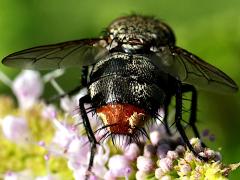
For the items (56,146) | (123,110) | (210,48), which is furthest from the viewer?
(210,48)

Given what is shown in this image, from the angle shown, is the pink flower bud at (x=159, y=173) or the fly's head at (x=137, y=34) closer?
the pink flower bud at (x=159, y=173)

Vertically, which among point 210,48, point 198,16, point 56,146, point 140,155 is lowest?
point 140,155

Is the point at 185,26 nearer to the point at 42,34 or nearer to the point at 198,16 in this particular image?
the point at 198,16

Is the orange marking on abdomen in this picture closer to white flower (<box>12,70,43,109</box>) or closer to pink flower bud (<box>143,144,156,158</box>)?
pink flower bud (<box>143,144,156,158</box>)

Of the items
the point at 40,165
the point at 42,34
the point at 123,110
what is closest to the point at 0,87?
the point at 42,34

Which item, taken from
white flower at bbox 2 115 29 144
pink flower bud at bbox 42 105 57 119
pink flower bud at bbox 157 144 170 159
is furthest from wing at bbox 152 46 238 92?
white flower at bbox 2 115 29 144

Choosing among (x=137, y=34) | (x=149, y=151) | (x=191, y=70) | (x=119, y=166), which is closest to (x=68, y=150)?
(x=119, y=166)

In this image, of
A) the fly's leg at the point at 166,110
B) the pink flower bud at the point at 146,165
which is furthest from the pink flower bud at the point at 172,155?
the fly's leg at the point at 166,110

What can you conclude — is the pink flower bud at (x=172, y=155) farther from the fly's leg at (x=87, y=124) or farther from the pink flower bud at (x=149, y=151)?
the fly's leg at (x=87, y=124)
